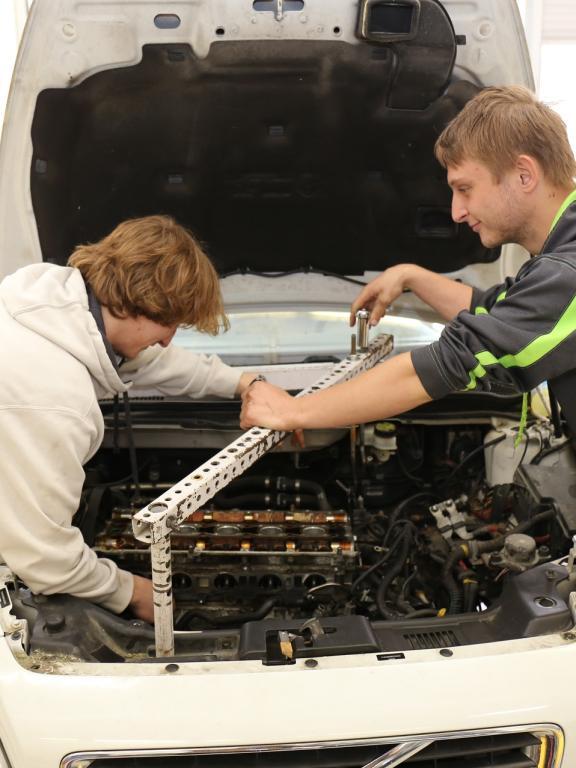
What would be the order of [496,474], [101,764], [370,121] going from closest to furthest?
[101,764] < [496,474] < [370,121]

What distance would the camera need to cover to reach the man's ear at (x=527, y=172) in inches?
63.2

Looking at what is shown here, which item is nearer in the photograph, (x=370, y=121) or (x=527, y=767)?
(x=527, y=767)

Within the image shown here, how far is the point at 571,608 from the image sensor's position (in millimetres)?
1524

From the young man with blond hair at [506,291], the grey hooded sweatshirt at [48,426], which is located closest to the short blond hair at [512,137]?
the young man with blond hair at [506,291]

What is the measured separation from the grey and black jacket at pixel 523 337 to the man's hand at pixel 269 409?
1.14 feet

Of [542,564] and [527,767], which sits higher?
[542,564]

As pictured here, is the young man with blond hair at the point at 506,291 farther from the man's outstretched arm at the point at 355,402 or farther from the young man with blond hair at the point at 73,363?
the young man with blond hair at the point at 73,363

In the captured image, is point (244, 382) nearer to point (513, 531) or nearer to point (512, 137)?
point (513, 531)

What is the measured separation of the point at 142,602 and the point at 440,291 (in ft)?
4.25

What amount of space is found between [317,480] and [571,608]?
99cm

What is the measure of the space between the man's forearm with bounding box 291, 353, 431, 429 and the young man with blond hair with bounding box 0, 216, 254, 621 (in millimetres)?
352

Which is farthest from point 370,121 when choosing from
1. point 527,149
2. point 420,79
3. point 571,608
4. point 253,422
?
point 571,608

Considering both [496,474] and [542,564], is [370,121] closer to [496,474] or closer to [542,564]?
[496,474]

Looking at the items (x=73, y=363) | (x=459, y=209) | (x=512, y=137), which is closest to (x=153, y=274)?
(x=73, y=363)
